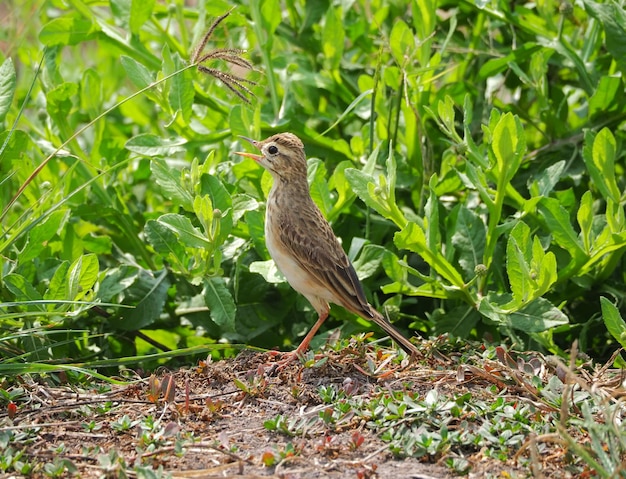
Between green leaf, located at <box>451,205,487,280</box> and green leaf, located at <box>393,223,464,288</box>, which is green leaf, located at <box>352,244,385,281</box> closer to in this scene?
green leaf, located at <box>393,223,464,288</box>

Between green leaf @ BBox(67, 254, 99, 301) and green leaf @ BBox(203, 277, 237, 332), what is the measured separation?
25.1 inches

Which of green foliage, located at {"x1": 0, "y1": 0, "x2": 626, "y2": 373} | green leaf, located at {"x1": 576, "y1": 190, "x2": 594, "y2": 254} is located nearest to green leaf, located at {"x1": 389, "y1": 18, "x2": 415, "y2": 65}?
green foliage, located at {"x1": 0, "y1": 0, "x2": 626, "y2": 373}

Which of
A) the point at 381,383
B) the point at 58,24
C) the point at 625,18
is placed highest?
the point at 58,24

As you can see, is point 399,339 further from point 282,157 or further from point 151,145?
point 151,145

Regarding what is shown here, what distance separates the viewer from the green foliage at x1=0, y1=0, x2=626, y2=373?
4.89m

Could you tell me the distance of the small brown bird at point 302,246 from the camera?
492 cm

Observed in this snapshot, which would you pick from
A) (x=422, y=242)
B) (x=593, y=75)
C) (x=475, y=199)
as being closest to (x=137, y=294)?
(x=422, y=242)

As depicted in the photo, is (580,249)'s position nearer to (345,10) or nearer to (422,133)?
(422,133)

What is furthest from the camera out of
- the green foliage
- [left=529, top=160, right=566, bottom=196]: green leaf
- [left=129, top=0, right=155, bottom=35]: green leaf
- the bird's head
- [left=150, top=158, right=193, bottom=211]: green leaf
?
[left=129, top=0, right=155, bottom=35]: green leaf

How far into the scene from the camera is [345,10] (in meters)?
6.32

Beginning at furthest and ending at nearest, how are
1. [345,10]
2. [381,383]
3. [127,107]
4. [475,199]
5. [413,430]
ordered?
[127,107]
[345,10]
[475,199]
[381,383]
[413,430]

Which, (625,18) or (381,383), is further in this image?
(625,18)

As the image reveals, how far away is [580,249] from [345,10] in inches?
96.4

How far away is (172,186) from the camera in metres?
5.04
